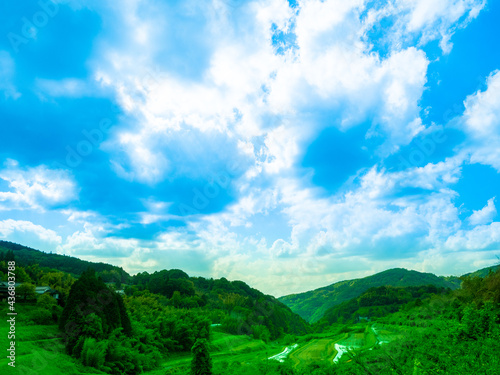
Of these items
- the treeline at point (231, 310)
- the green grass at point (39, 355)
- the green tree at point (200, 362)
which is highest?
the green tree at point (200, 362)

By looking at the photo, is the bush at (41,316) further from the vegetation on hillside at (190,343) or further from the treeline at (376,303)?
the treeline at (376,303)

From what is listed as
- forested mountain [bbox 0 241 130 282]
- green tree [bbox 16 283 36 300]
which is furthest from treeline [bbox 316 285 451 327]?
green tree [bbox 16 283 36 300]

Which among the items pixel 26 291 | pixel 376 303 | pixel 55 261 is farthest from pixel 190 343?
pixel 376 303

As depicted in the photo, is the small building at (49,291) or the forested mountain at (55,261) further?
the forested mountain at (55,261)

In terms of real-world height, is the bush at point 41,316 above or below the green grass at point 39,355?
above

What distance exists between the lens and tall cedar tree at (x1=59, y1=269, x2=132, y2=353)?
27656 mm

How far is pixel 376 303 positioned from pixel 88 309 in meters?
119

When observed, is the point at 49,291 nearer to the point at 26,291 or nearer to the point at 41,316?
the point at 26,291

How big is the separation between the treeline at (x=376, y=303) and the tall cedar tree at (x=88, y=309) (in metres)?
97.9

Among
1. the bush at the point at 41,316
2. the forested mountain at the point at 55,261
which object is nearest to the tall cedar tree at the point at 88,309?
the bush at the point at 41,316

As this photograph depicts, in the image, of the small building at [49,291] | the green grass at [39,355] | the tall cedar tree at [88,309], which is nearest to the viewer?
the green grass at [39,355]

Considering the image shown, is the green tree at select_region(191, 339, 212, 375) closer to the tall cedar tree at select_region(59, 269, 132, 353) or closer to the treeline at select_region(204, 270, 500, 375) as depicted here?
the treeline at select_region(204, 270, 500, 375)

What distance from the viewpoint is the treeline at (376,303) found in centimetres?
11144

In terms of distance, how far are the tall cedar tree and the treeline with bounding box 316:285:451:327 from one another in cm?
9790
